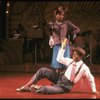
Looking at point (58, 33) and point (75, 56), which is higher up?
point (58, 33)

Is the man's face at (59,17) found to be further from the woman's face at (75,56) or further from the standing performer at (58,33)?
the woman's face at (75,56)

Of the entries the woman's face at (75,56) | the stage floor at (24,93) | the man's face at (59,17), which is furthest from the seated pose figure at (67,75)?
the man's face at (59,17)

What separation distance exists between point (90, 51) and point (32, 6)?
316 cm

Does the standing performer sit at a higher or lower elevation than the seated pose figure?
higher

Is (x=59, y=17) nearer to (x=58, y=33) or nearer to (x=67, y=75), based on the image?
(x=58, y=33)

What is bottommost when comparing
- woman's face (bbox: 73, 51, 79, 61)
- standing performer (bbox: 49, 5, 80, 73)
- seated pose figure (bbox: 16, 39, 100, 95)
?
seated pose figure (bbox: 16, 39, 100, 95)

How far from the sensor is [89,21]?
45.1 feet

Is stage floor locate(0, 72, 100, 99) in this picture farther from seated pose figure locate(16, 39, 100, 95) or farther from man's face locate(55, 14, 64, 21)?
man's face locate(55, 14, 64, 21)

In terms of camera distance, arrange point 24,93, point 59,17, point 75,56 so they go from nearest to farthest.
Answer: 1. point 75,56
2. point 24,93
3. point 59,17

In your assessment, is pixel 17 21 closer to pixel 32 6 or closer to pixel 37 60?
pixel 32 6

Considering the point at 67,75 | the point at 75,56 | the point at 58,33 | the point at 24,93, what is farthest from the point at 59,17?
the point at 24,93

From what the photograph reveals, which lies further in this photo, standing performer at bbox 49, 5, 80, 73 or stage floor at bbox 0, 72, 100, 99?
standing performer at bbox 49, 5, 80, 73

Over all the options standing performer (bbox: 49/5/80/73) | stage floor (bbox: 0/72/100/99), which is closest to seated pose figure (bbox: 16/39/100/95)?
stage floor (bbox: 0/72/100/99)

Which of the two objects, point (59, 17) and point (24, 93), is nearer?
point (24, 93)
